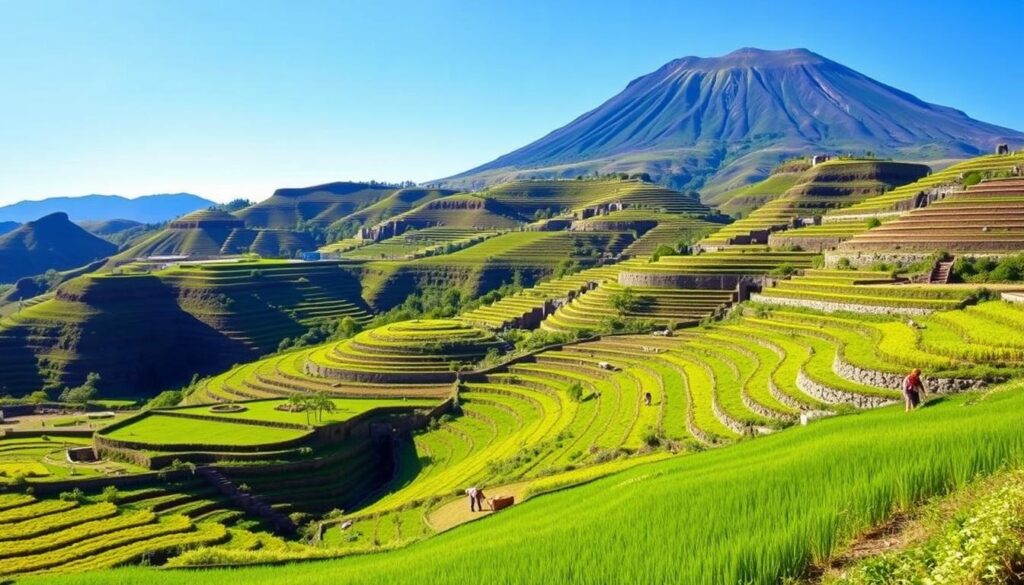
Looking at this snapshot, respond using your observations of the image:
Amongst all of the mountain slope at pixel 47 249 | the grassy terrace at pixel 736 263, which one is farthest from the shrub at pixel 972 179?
the mountain slope at pixel 47 249

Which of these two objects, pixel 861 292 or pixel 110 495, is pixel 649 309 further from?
pixel 110 495

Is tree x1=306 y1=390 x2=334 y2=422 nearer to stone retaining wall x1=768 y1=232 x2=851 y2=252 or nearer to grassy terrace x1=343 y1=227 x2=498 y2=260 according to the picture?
stone retaining wall x1=768 y1=232 x2=851 y2=252

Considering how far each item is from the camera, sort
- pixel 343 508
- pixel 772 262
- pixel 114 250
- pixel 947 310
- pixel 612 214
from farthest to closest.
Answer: pixel 114 250, pixel 612 214, pixel 772 262, pixel 343 508, pixel 947 310

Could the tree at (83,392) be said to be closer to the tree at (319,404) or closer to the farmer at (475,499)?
the tree at (319,404)

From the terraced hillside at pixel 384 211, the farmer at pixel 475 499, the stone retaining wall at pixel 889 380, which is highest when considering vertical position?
the terraced hillside at pixel 384 211

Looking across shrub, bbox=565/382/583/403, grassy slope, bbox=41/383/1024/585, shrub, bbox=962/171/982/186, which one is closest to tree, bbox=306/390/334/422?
shrub, bbox=565/382/583/403

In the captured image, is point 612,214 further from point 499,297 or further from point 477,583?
point 477,583

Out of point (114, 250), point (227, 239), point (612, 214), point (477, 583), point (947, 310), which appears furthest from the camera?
point (114, 250)

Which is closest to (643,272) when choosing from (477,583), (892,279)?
(892,279)
